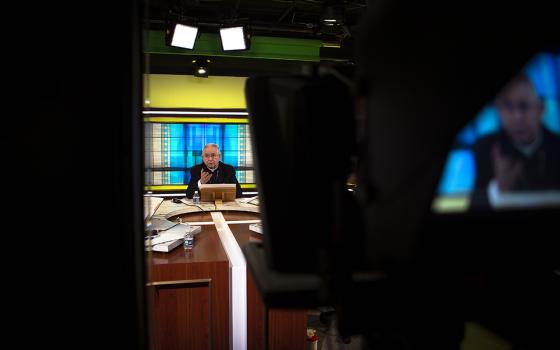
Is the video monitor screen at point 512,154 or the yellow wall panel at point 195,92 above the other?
the yellow wall panel at point 195,92

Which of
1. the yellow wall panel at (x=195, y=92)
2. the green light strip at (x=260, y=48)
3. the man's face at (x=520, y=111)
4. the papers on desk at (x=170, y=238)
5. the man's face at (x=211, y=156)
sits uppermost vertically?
the green light strip at (x=260, y=48)

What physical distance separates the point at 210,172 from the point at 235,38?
5.81ft

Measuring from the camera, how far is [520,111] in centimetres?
62

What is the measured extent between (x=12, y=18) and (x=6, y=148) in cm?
23

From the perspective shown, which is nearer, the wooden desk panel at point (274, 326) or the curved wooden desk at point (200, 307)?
the curved wooden desk at point (200, 307)

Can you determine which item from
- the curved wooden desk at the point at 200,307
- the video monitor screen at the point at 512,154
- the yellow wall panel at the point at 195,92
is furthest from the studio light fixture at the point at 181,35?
the video monitor screen at the point at 512,154

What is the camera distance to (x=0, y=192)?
2.47ft

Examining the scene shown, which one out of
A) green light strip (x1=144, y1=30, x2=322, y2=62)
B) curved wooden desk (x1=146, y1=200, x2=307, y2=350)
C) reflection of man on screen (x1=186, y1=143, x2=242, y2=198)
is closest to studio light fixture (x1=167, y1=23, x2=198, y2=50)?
green light strip (x1=144, y1=30, x2=322, y2=62)

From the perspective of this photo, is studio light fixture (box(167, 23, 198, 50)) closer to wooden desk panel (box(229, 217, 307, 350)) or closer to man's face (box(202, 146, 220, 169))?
man's face (box(202, 146, 220, 169))

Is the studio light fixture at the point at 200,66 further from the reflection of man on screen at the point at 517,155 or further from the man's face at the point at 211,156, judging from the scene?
the reflection of man on screen at the point at 517,155

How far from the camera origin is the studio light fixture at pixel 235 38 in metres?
5.26

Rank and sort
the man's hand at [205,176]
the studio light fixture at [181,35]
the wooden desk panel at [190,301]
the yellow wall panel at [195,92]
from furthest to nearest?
the yellow wall panel at [195,92], the man's hand at [205,176], the studio light fixture at [181,35], the wooden desk panel at [190,301]

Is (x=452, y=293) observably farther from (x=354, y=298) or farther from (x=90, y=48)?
(x=90, y=48)

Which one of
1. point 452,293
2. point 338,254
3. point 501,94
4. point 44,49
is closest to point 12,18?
point 44,49
